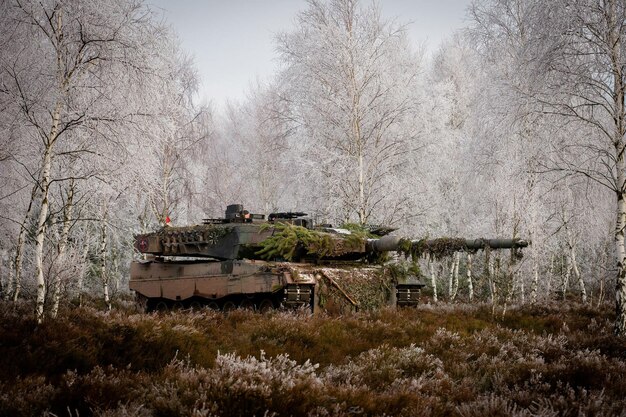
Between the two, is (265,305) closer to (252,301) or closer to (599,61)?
(252,301)

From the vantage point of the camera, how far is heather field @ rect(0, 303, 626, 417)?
429cm

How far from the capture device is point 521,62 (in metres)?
10.9

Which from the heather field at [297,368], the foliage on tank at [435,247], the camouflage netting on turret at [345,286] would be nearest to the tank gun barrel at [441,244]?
the foliage on tank at [435,247]

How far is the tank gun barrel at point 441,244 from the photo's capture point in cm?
927

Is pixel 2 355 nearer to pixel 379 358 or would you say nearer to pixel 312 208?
pixel 379 358

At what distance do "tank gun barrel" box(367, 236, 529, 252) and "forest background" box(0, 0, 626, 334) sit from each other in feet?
5.49

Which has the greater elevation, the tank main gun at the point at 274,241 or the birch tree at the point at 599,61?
the birch tree at the point at 599,61

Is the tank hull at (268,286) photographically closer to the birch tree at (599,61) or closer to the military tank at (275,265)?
the military tank at (275,265)

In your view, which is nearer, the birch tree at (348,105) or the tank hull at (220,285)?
the tank hull at (220,285)

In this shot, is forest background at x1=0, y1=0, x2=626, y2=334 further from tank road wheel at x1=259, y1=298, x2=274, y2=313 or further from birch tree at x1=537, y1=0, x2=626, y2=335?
tank road wheel at x1=259, y1=298, x2=274, y2=313

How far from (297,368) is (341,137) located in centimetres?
1257

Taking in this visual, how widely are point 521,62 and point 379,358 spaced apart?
7.19m

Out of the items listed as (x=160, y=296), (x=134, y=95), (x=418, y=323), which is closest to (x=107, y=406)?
(x=134, y=95)

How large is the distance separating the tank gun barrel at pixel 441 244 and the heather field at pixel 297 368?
1.51 m
